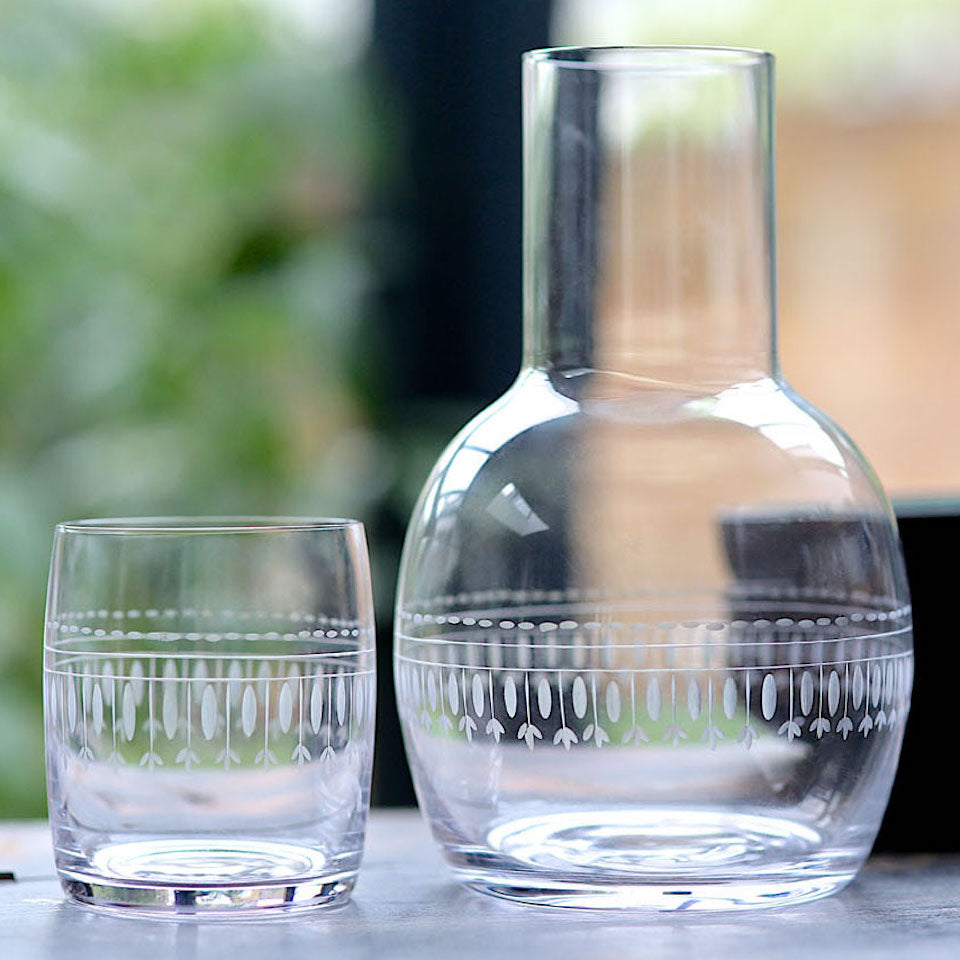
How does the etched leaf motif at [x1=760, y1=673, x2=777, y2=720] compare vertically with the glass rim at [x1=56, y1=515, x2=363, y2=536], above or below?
below

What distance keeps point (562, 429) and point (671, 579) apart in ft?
0.34

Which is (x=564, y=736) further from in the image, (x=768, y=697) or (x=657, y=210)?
(x=657, y=210)

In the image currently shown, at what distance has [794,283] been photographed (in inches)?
51.2

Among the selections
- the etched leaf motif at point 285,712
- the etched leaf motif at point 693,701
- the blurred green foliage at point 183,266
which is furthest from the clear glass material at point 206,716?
the blurred green foliage at point 183,266

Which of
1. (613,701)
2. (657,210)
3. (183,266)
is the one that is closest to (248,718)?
(613,701)

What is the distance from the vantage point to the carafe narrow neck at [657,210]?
1.86 feet

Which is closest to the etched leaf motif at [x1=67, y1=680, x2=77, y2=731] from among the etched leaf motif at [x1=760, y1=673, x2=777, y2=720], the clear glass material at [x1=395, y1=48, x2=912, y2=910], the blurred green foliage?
the clear glass material at [x1=395, y1=48, x2=912, y2=910]

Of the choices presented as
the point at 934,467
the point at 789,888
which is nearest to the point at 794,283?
the point at 934,467

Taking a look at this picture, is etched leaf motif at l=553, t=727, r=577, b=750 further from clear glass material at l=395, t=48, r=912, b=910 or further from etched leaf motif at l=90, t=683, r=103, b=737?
etched leaf motif at l=90, t=683, r=103, b=737

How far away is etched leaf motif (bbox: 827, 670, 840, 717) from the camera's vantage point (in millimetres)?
537

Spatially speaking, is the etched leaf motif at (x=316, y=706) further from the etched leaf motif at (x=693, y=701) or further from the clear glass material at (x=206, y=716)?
the etched leaf motif at (x=693, y=701)

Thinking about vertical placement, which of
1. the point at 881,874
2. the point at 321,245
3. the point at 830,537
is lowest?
the point at 881,874

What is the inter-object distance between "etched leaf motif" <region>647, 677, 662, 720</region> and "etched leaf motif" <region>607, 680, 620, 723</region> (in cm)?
1

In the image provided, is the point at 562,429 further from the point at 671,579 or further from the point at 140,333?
the point at 140,333
